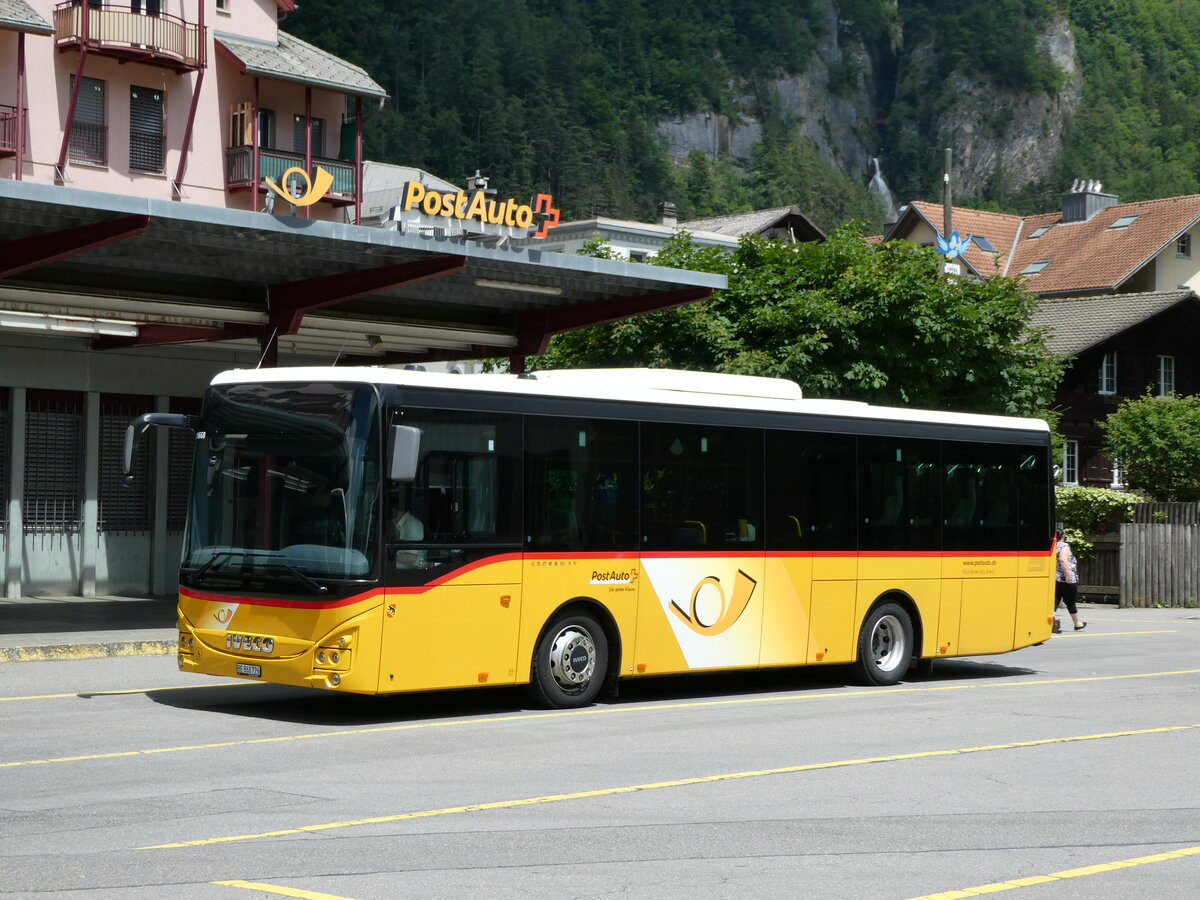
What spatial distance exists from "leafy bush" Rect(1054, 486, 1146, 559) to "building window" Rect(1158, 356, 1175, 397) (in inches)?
889

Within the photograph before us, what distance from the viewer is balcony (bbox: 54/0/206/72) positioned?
37.2 meters

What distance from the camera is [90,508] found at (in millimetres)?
24359

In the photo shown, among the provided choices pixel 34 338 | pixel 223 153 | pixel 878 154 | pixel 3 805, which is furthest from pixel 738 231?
pixel 878 154

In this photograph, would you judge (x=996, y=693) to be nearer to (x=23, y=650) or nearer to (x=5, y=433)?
(x=23, y=650)

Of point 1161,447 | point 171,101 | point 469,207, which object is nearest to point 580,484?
point 469,207

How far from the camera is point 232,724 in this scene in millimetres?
12688

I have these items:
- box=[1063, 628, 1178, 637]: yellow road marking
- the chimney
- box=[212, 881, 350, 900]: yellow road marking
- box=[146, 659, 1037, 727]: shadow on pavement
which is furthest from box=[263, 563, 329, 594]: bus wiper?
the chimney

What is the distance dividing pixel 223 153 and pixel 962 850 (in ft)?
115

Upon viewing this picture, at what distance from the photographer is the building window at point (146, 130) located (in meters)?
38.7

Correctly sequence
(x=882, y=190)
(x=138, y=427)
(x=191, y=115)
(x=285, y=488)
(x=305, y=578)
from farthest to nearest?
(x=882, y=190)
(x=191, y=115)
(x=138, y=427)
(x=285, y=488)
(x=305, y=578)

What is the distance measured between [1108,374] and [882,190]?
11234 cm

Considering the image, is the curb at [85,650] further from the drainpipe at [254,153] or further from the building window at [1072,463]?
the building window at [1072,463]

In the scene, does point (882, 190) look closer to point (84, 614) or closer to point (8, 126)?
point (8, 126)

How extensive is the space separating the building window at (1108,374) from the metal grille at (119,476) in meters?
38.0
